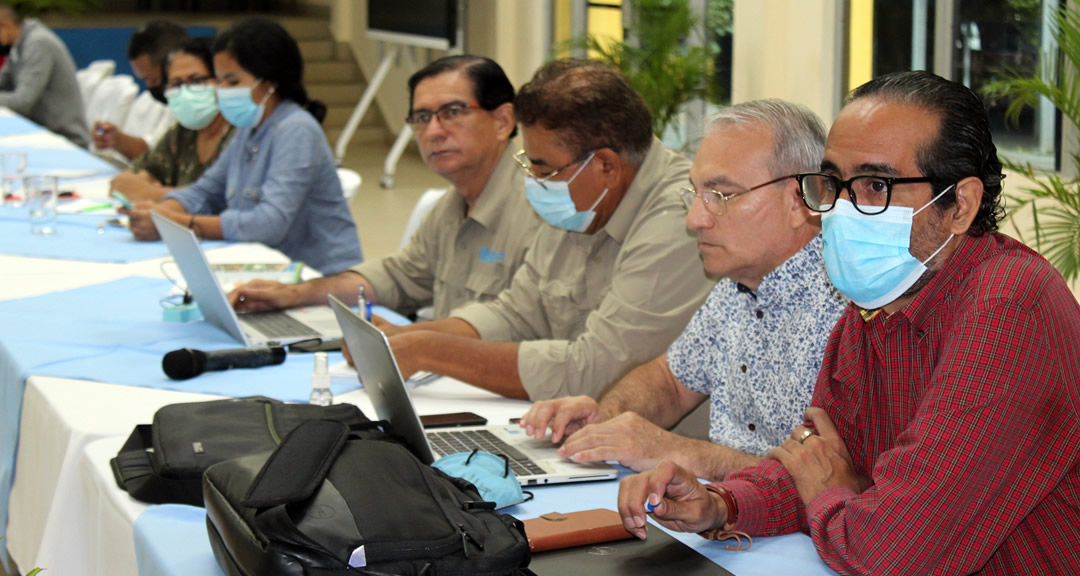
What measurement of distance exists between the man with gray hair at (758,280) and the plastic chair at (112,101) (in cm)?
651

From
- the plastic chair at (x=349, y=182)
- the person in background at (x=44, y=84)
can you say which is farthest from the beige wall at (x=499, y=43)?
the plastic chair at (x=349, y=182)

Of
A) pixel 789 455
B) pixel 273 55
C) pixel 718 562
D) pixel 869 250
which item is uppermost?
pixel 273 55

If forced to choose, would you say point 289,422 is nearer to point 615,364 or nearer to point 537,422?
point 537,422

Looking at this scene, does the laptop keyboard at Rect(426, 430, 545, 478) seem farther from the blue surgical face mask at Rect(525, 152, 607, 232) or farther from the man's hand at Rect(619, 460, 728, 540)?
the blue surgical face mask at Rect(525, 152, 607, 232)

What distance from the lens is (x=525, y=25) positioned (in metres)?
8.64

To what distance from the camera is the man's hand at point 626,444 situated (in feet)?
6.07

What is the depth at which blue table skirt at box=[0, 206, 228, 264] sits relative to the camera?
3662mm

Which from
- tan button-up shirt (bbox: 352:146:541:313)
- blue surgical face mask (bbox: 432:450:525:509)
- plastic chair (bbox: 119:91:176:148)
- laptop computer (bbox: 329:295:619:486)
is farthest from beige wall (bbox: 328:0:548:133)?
blue surgical face mask (bbox: 432:450:525:509)

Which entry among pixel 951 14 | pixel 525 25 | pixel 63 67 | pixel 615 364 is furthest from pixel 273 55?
pixel 525 25

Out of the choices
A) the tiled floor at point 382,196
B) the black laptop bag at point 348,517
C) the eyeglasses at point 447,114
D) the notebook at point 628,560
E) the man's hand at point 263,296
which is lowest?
the tiled floor at point 382,196

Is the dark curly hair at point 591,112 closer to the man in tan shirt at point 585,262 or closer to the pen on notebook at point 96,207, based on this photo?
the man in tan shirt at point 585,262

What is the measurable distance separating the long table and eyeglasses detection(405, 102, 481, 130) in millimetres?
883

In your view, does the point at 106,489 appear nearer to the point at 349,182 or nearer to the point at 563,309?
the point at 563,309

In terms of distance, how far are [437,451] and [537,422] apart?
175 millimetres
